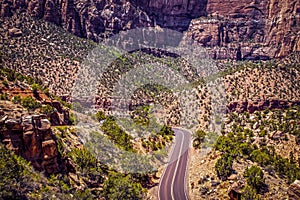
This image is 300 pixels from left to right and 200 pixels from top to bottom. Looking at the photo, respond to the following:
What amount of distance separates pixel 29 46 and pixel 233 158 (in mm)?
77971

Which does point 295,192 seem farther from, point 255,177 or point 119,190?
point 119,190

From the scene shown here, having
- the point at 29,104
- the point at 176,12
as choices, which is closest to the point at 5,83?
the point at 29,104

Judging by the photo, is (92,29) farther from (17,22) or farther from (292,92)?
(292,92)

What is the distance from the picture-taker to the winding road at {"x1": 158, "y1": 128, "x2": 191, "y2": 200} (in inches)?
1738

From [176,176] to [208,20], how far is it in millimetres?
137715

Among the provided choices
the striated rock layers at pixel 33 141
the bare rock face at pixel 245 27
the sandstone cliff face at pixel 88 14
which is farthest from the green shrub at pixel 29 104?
the bare rock face at pixel 245 27

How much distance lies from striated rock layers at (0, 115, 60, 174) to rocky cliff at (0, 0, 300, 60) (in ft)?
347

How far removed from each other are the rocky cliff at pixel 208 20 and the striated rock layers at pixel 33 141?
105874mm

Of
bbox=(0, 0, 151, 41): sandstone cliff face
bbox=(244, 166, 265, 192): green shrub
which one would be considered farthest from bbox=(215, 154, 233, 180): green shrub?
bbox=(0, 0, 151, 41): sandstone cliff face

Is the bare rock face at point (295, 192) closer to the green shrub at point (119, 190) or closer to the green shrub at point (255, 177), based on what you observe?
the green shrub at point (255, 177)

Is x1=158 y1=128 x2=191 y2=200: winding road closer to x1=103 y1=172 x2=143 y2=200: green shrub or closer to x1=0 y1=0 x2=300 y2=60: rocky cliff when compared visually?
x1=103 y1=172 x2=143 y2=200: green shrub

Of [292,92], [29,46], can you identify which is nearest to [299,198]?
[292,92]

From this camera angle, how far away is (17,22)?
112 metres

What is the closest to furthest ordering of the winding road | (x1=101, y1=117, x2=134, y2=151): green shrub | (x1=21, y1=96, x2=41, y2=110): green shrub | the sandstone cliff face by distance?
(x1=21, y1=96, x2=41, y2=110): green shrub
the winding road
(x1=101, y1=117, x2=134, y2=151): green shrub
the sandstone cliff face
